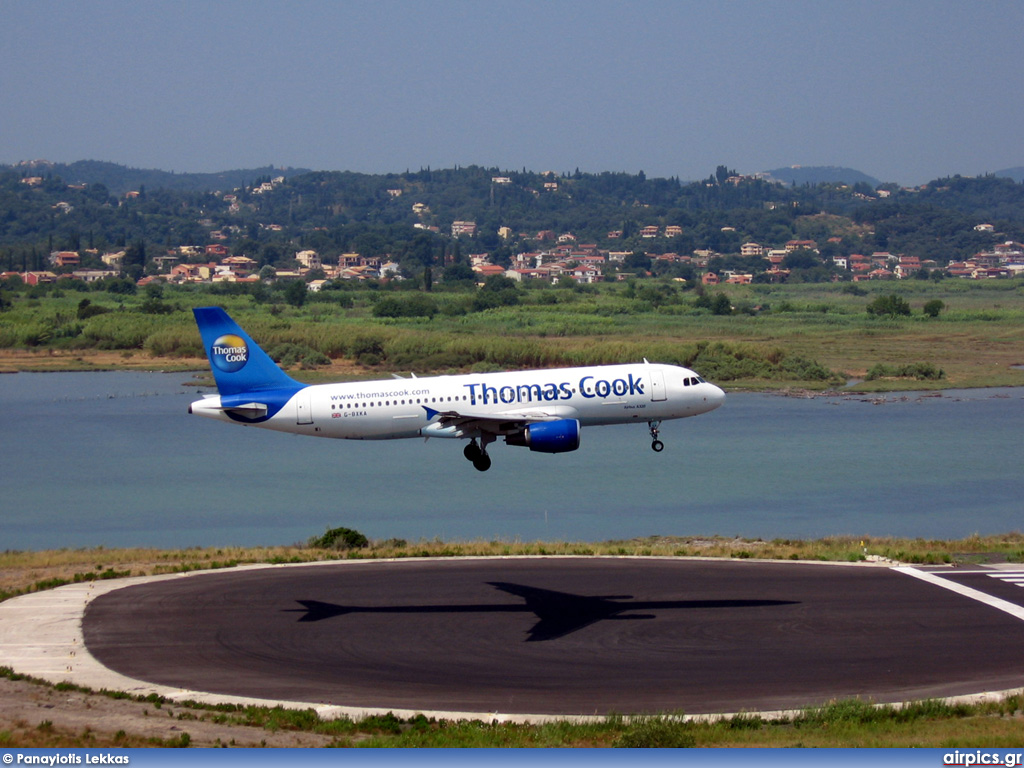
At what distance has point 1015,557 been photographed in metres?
51.4

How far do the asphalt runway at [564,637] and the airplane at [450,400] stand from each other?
20.2 feet

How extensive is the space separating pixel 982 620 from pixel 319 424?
27.9 m

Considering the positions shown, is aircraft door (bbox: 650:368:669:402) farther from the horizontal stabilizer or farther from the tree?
the tree

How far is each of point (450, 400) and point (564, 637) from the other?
1535 centimetres

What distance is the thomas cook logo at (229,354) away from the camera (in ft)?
173

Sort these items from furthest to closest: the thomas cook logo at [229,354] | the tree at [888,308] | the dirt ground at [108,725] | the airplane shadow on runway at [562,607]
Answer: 1. the tree at [888,308]
2. the thomas cook logo at [229,354]
3. the airplane shadow on runway at [562,607]
4. the dirt ground at [108,725]

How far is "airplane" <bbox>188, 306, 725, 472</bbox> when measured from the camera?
50.3 m

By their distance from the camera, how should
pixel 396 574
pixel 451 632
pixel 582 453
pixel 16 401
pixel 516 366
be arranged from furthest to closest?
pixel 516 366 < pixel 16 401 < pixel 582 453 < pixel 396 574 < pixel 451 632

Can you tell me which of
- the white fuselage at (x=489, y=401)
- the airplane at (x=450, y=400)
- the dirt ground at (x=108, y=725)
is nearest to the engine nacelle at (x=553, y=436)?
the airplane at (x=450, y=400)

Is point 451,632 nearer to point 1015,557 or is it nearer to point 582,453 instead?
point 1015,557

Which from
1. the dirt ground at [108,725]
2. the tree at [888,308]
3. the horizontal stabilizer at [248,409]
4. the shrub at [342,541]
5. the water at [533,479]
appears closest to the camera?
the dirt ground at [108,725]

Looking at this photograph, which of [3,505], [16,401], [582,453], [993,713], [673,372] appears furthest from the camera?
[16,401]

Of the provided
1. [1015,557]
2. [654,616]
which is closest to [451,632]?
[654,616]

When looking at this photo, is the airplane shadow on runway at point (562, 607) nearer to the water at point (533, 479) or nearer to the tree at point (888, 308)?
the water at point (533, 479)
